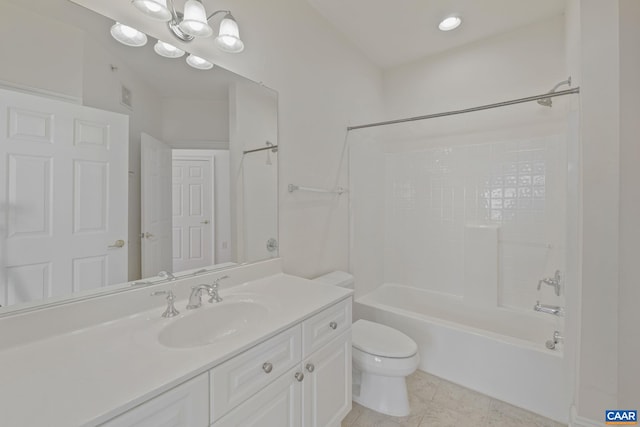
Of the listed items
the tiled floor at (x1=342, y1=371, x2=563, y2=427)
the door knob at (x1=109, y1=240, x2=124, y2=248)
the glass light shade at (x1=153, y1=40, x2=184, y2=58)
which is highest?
the glass light shade at (x1=153, y1=40, x2=184, y2=58)

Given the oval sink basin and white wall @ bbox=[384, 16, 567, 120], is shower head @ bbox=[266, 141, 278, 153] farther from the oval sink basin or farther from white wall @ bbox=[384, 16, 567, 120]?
white wall @ bbox=[384, 16, 567, 120]

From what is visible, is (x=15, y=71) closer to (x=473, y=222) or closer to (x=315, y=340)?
(x=315, y=340)

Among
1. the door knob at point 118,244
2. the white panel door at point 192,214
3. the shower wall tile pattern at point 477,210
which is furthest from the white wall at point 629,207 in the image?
the door knob at point 118,244

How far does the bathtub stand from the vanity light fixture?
2061 mm

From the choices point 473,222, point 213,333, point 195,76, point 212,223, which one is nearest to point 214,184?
point 212,223

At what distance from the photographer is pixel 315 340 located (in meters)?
1.19

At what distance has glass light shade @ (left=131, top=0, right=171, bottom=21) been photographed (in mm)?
1092

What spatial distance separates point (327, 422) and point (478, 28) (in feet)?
9.65

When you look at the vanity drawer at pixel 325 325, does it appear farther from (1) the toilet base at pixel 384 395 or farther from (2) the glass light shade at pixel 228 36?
(2) the glass light shade at pixel 228 36

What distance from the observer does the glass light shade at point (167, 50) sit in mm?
1205

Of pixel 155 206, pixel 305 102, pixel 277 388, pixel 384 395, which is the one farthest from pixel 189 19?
pixel 384 395

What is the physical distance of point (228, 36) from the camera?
135 cm

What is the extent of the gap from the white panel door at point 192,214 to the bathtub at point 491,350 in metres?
1.45

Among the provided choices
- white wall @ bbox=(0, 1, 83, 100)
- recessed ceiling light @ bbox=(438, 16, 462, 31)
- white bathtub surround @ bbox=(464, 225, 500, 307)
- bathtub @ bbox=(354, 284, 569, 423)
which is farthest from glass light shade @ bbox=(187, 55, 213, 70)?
white bathtub surround @ bbox=(464, 225, 500, 307)
